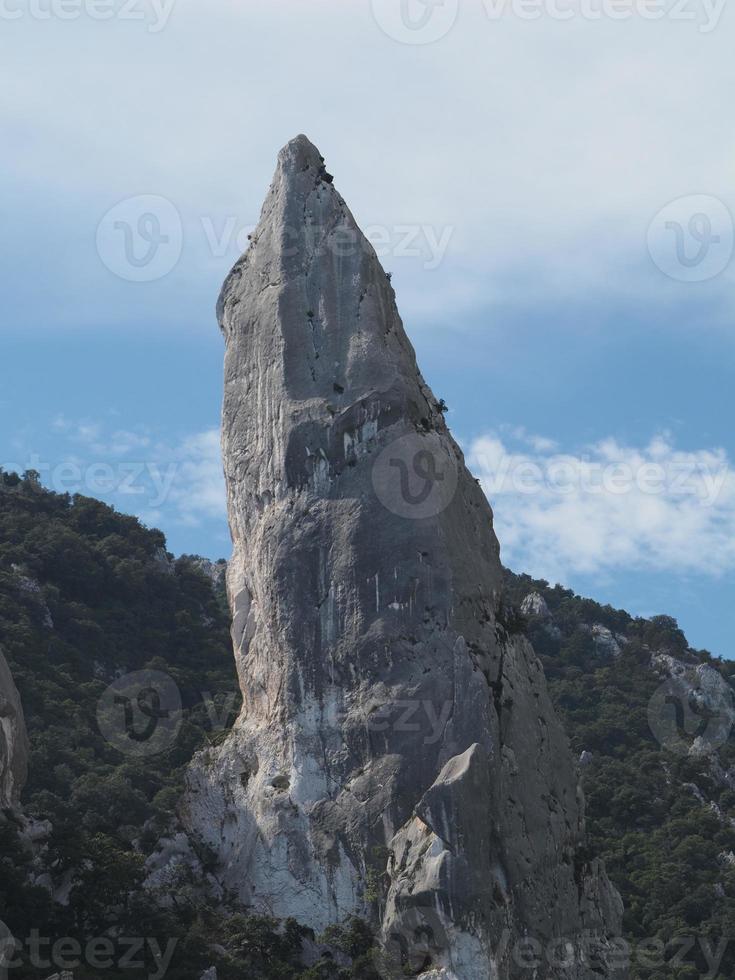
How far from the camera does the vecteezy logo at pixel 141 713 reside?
5141 centimetres

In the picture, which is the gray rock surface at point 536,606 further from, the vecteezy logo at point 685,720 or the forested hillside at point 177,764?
the vecteezy logo at point 685,720

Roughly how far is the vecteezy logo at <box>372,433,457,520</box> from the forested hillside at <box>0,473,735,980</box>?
299cm

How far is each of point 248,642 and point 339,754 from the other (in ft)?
12.6

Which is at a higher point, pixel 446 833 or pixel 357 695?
pixel 357 695

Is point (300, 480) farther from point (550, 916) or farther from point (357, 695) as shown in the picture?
point (550, 916)

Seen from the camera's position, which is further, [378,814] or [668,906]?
[668,906]

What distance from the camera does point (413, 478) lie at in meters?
38.9

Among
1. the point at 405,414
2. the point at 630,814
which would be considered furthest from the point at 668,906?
the point at 405,414

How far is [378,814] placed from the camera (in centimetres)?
3634

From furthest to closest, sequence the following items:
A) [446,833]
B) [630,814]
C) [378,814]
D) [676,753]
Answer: [676,753] < [630,814] < [378,814] < [446,833]

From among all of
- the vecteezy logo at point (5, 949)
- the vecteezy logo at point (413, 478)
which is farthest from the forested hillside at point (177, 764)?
the vecteezy logo at point (413, 478)

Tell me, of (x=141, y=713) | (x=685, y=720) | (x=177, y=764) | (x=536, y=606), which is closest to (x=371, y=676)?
(x=177, y=764)

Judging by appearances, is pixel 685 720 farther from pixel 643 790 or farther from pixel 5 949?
pixel 5 949

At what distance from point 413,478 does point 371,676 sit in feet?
13.9
